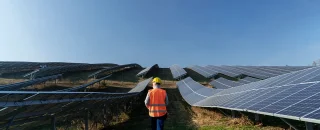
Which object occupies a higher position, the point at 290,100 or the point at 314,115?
the point at 290,100

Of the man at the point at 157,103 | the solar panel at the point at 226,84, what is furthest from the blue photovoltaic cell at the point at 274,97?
the solar panel at the point at 226,84

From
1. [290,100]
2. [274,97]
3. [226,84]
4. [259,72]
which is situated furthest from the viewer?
[259,72]

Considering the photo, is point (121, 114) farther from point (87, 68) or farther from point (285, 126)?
point (87, 68)

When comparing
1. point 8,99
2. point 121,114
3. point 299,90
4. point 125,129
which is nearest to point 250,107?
point 299,90

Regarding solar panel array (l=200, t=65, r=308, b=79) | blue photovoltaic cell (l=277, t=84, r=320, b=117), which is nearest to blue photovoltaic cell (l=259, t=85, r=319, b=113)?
blue photovoltaic cell (l=277, t=84, r=320, b=117)

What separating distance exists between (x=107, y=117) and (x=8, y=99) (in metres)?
10.3

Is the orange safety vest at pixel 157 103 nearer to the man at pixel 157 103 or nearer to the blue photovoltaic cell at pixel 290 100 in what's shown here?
the man at pixel 157 103

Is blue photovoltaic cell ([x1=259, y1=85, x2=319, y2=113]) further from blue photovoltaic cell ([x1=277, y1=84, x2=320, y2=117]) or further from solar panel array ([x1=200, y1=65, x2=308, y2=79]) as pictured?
solar panel array ([x1=200, y1=65, x2=308, y2=79])

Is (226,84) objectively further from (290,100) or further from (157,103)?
(157,103)

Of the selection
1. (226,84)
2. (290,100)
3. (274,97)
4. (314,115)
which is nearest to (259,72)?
(226,84)

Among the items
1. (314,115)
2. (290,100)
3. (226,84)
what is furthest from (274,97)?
(226,84)

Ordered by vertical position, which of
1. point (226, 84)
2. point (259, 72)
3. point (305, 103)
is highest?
point (259, 72)

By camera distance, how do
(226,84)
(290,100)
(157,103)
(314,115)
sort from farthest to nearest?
(226,84) < (290,100) < (157,103) < (314,115)

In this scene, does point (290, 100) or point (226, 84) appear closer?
point (290, 100)
